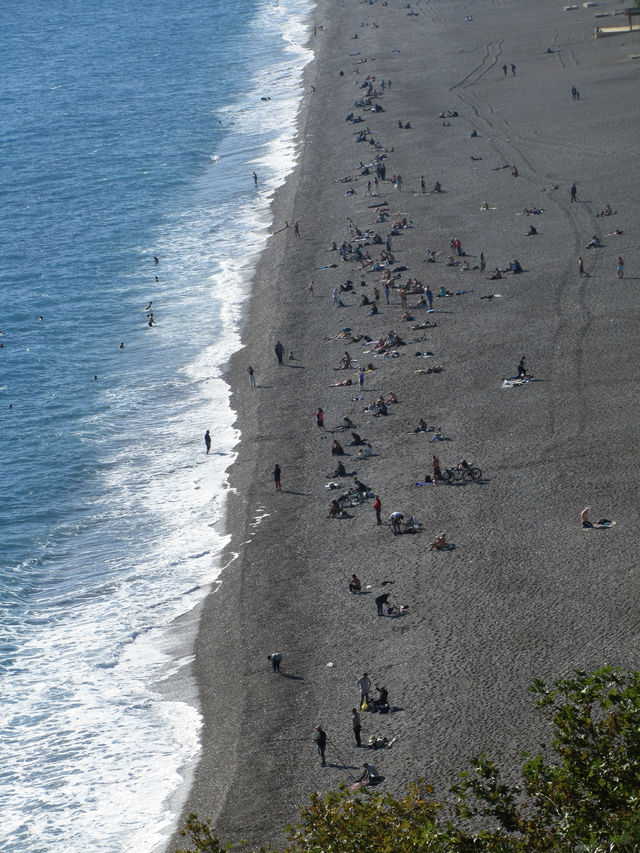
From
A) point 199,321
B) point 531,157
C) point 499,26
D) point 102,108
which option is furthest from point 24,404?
point 499,26

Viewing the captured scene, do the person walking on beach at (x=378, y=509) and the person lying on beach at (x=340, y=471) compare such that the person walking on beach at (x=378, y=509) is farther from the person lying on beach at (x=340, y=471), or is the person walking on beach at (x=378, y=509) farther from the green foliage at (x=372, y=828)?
the green foliage at (x=372, y=828)

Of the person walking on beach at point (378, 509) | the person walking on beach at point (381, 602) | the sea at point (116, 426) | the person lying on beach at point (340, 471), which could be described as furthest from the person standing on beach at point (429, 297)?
the person walking on beach at point (381, 602)

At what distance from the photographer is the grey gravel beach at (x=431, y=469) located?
82.7ft

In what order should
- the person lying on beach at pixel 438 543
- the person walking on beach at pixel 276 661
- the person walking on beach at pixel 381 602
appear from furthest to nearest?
the person lying on beach at pixel 438 543 < the person walking on beach at pixel 381 602 < the person walking on beach at pixel 276 661

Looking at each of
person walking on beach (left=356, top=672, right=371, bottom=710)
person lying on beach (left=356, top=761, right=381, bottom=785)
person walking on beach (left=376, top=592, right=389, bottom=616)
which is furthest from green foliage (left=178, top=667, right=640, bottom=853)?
person walking on beach (left=376, top=592, right=389, bottom=616)

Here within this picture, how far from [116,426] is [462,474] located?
17.7m

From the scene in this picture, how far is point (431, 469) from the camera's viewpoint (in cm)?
3634

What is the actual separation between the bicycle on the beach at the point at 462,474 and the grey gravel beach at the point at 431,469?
0.94 feet

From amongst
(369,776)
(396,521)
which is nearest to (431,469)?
(396,521)

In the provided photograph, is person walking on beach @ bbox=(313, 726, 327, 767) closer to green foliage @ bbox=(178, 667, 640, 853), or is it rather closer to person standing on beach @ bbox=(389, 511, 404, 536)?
person standing on beach @ bbox=(389, 511, 404, 536)

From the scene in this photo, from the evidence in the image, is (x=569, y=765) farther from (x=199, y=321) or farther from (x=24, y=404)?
(x=199, y=321)

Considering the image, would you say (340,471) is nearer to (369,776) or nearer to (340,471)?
(340,471)

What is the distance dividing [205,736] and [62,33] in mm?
170035

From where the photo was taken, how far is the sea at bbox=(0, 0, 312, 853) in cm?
2717
